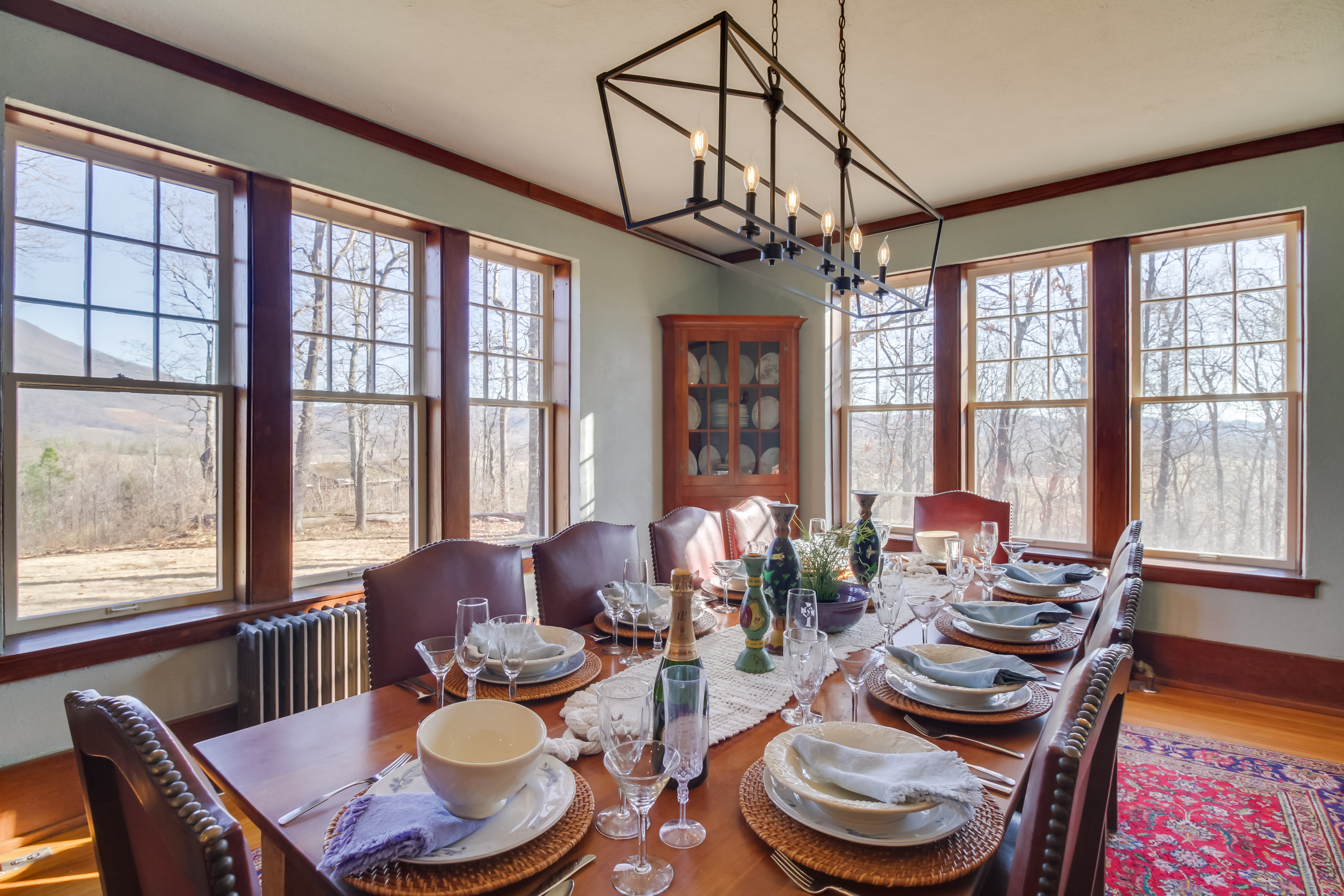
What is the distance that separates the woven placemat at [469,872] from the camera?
711 millimetres

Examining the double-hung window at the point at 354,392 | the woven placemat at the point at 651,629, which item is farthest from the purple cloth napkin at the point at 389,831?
the double-hung window at the point at 354,392

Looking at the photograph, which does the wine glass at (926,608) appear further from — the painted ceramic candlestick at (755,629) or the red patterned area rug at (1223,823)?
the red patterned area rug at (1223,823)

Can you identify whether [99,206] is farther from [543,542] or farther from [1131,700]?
[1131,700]

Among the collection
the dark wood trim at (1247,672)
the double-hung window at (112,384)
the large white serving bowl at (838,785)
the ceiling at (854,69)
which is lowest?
the dark wood trim at (1247,672)

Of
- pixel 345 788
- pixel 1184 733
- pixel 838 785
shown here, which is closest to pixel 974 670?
pixel 838 785

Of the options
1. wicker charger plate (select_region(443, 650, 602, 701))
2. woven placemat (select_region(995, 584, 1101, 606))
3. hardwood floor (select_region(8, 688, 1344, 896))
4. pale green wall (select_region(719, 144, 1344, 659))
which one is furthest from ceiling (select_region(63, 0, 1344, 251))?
hardwood floor (select_region(8, 688, 1344, 896))

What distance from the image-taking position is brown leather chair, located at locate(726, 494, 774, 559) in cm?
266

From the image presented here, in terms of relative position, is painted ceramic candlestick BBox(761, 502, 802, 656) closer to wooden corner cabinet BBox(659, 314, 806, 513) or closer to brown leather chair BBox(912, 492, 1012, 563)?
brown leather chair BBox(912, 492, 1012, 563)

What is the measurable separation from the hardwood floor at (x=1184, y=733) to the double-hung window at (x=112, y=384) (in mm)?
690

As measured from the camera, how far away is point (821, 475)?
4.16m

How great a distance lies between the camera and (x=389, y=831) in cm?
74

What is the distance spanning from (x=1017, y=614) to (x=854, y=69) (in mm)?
1941

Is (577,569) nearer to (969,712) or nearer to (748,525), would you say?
(748,525)

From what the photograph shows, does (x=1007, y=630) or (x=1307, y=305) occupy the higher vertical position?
(x=1307, y=305)
